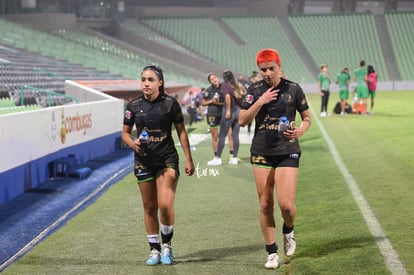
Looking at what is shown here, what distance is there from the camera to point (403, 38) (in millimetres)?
69000

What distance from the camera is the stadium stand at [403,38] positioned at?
2574 inches

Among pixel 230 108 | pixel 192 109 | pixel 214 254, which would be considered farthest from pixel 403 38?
pixel 214 254

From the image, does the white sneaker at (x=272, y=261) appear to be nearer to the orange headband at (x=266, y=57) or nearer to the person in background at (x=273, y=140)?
the person in background at (x=273, y=140)

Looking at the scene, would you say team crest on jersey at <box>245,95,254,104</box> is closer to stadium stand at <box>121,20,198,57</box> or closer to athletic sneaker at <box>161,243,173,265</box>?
athletic sneaker at <box>161,243,173,265</box>

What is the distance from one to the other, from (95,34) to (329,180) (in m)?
42.3

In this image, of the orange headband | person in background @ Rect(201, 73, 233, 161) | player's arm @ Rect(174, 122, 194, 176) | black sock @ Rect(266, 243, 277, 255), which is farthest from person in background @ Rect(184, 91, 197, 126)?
the orange headband

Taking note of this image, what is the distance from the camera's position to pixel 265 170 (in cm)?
707

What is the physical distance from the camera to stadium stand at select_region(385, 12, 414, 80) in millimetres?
65375

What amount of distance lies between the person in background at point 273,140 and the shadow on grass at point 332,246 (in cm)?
67

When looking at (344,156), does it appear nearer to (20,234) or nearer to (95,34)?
(20,234)

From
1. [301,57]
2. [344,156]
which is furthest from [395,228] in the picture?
[301,57]

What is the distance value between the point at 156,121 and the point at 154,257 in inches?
52.5

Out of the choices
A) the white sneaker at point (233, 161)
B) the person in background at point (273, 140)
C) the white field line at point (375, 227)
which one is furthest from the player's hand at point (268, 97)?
the white sneaker at point (233, 161)

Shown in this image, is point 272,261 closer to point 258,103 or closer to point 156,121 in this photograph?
point 258,103
